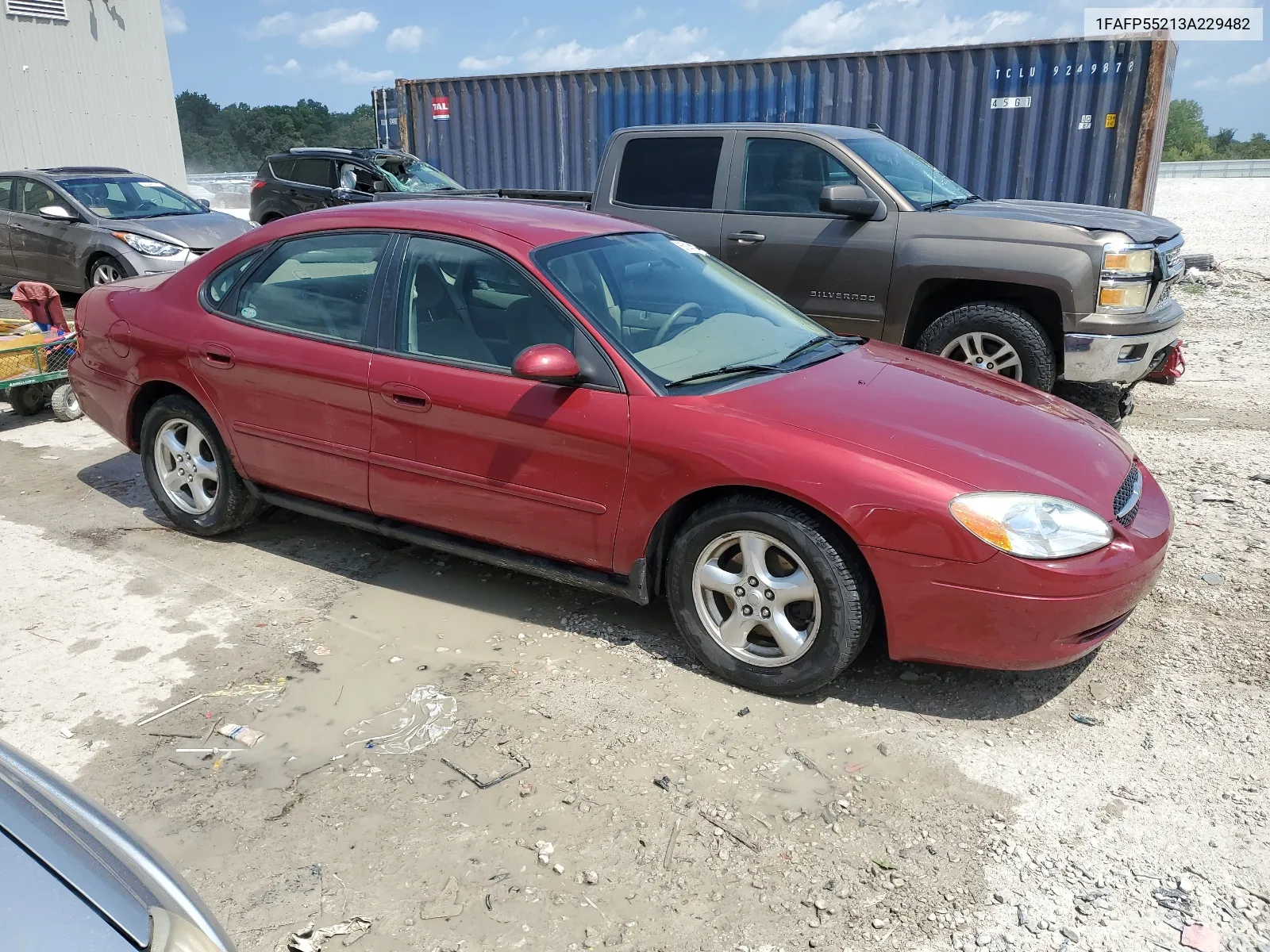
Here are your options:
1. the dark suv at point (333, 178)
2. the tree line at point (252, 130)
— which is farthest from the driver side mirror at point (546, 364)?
the tree line at point (252, 130)

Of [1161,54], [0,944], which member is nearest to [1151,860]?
[0,944]

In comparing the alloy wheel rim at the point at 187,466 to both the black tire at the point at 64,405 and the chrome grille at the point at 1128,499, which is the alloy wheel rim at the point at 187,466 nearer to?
the black tire at the point at 64,405

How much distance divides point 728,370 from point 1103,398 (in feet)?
15.5

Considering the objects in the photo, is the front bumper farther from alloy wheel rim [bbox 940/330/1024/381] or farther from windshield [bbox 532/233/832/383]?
alloy wheel rim [bbox 940/330/1024/381]

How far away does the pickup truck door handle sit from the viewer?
398cm

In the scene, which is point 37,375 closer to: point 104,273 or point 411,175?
point 104,273

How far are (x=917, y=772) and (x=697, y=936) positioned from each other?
99 cm

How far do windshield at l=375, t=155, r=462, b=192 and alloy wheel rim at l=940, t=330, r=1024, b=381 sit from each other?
841 centimetres

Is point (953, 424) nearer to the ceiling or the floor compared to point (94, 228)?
nearer to the floor

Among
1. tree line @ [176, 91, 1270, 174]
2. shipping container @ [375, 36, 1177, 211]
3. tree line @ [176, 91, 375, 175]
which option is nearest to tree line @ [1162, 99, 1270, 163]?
tree line @ [176, 91, 1270, 174]

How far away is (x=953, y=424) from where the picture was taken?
3539mm

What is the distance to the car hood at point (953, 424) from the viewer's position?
10.8ft

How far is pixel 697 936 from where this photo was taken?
8.22 ft

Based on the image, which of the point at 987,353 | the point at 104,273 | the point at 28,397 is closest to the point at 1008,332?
the point at 987,353
